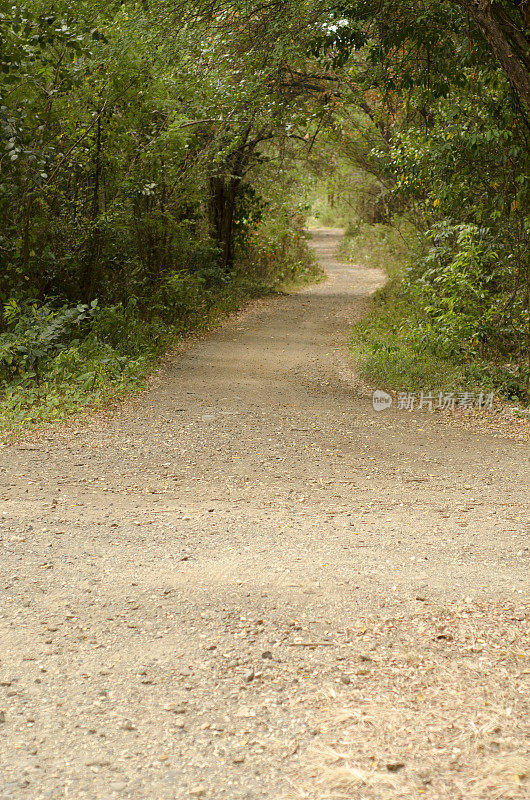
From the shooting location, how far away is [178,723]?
2.88 m

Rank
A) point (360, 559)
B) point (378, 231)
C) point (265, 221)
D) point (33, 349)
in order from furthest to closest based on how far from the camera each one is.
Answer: point (378, 231) → point (265, 221) → point (33, 349) → point (360, 559)

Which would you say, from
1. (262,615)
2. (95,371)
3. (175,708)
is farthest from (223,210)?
(175,708)

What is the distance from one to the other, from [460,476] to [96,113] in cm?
638

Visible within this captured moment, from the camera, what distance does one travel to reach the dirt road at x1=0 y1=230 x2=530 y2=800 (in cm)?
264

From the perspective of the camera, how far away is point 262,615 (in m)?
3.71

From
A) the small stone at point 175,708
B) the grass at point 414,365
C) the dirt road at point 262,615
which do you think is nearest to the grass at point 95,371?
the dirt road at point 262,615

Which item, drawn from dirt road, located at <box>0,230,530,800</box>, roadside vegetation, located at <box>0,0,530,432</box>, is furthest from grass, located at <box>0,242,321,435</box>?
dirt road, located at <box>0,230,530,800</box>

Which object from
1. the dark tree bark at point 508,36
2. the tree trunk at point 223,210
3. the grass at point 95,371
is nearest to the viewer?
the dark tree bark at point 508,36

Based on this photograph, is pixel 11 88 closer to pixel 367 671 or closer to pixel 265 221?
pixel 367 671

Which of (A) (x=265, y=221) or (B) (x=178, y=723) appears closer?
(B) (x=178, y=723)

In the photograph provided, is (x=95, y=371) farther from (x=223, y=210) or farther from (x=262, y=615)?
(x=223, y=210)

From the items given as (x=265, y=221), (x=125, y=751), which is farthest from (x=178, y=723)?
(x=265, y=221)

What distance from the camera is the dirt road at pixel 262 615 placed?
2.64m

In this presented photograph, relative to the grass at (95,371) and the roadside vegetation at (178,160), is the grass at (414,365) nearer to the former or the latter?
the roadside vegetation at (178,160)
